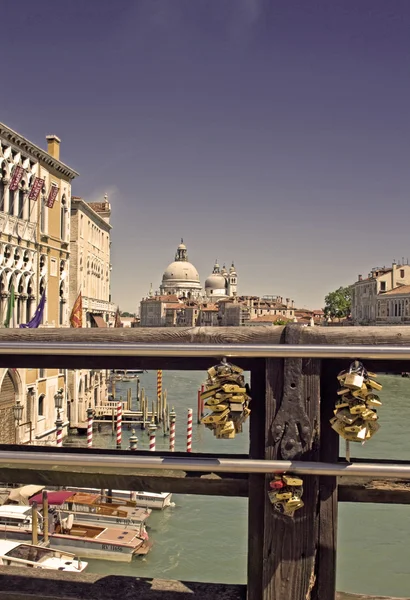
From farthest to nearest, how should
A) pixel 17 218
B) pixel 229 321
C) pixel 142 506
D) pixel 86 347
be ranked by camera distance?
pixel 229 321
pixel 17 218
pixel 142 506
pixel 86 347

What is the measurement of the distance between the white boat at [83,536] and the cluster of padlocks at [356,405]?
1115cm

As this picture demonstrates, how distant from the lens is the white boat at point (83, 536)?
11664mm

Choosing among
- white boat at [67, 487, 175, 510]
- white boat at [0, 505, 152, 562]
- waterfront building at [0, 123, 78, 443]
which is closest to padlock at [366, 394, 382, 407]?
white boat at [0, 505, 152, 562]

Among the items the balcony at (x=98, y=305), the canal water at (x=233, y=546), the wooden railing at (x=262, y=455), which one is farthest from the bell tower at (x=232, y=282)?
the wooden railing at (x=262, y=455)

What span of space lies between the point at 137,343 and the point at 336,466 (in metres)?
0.62

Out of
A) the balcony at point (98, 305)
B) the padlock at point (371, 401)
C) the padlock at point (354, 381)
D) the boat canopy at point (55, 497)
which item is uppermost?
the balcony at point (98, 305)

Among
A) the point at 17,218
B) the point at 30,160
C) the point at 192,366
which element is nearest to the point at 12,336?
the point at 192,366

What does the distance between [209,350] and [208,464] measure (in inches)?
11.5

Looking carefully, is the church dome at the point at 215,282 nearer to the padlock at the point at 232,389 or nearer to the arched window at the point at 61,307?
the arched window at the point at 61,307

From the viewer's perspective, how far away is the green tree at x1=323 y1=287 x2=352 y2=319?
93500 millimetres

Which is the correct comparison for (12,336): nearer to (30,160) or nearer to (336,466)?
(336,466)

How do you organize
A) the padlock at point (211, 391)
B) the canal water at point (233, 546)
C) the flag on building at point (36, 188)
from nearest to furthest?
the padlock at point (211, 391)
the canal water at point (233, 546)
the flag on building at point (36, 188)

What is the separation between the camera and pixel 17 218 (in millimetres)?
18422

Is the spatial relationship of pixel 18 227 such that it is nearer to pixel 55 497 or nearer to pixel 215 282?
pixel 55 497
